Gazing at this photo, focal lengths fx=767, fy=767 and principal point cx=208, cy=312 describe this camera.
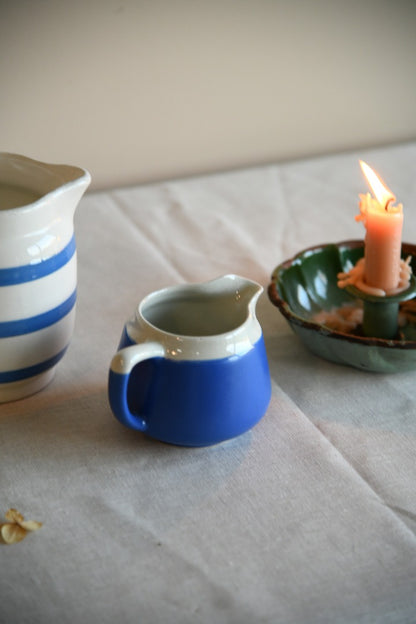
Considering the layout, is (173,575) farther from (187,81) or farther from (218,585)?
(187,81)

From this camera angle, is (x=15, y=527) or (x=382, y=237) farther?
(x=382, y=237)

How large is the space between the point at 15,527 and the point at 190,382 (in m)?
0.13

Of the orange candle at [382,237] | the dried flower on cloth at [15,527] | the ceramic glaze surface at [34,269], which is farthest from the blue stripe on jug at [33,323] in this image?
the orange candle at [382,237]

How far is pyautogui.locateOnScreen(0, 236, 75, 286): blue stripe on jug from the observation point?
48cm

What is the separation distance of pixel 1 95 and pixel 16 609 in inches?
26.9

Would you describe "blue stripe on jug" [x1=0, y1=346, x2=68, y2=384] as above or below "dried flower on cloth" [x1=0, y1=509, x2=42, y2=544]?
above

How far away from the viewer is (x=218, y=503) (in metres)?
0.46

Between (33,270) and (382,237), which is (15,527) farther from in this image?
(382,237)

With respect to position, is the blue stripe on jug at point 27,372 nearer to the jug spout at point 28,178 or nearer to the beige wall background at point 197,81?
the jug spout at point 28,178

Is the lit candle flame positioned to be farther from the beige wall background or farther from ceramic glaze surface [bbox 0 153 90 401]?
the beige wall background

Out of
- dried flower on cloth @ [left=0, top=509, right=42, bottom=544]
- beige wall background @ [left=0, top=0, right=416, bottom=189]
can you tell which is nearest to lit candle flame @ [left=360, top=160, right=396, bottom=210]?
dried flower on cloth @ [left=0, top=509, right=42, bottom=544]

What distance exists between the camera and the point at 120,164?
39.9 inches

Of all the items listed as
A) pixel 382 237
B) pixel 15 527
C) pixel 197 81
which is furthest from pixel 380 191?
pixel 197 81

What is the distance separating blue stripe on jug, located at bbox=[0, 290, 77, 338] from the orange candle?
0.73 ft
